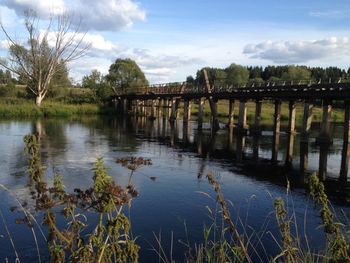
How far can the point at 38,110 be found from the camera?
160ft

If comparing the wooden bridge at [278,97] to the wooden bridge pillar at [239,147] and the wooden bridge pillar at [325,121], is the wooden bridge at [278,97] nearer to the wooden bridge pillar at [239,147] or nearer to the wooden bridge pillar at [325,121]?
the wooden bridge pillar at [325,121]

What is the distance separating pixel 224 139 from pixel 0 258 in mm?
24633

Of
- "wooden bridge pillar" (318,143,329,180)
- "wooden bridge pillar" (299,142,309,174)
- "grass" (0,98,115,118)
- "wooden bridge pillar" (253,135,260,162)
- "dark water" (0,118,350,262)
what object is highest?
"grass" (0,98,115,118)

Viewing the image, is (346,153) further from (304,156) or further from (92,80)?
(92,80)

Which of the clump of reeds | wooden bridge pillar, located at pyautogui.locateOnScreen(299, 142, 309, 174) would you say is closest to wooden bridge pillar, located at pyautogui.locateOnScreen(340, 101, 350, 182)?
wooden bridge pillar, located at pyautogui.locateOnScreen(299, 142, 309, 174)

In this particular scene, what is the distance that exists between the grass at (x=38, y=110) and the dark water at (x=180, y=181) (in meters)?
18.5

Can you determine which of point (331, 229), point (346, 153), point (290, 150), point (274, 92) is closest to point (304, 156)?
point (290, 150)

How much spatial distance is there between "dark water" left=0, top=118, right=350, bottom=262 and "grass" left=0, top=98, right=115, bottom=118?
1845cm

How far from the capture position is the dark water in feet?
30.9

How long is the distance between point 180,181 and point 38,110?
37409mm

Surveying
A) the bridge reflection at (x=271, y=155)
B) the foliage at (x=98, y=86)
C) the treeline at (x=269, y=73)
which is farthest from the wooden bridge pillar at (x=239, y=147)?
the treeline at (x=269, y=73)

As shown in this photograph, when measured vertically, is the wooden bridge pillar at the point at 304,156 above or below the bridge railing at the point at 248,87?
below

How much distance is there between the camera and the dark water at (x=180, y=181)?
371 inches

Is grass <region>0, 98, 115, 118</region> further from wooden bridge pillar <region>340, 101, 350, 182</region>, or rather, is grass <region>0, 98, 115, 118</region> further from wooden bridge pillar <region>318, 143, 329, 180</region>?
wooden bridge pillar <region>340, 101, 350, 182</region>
